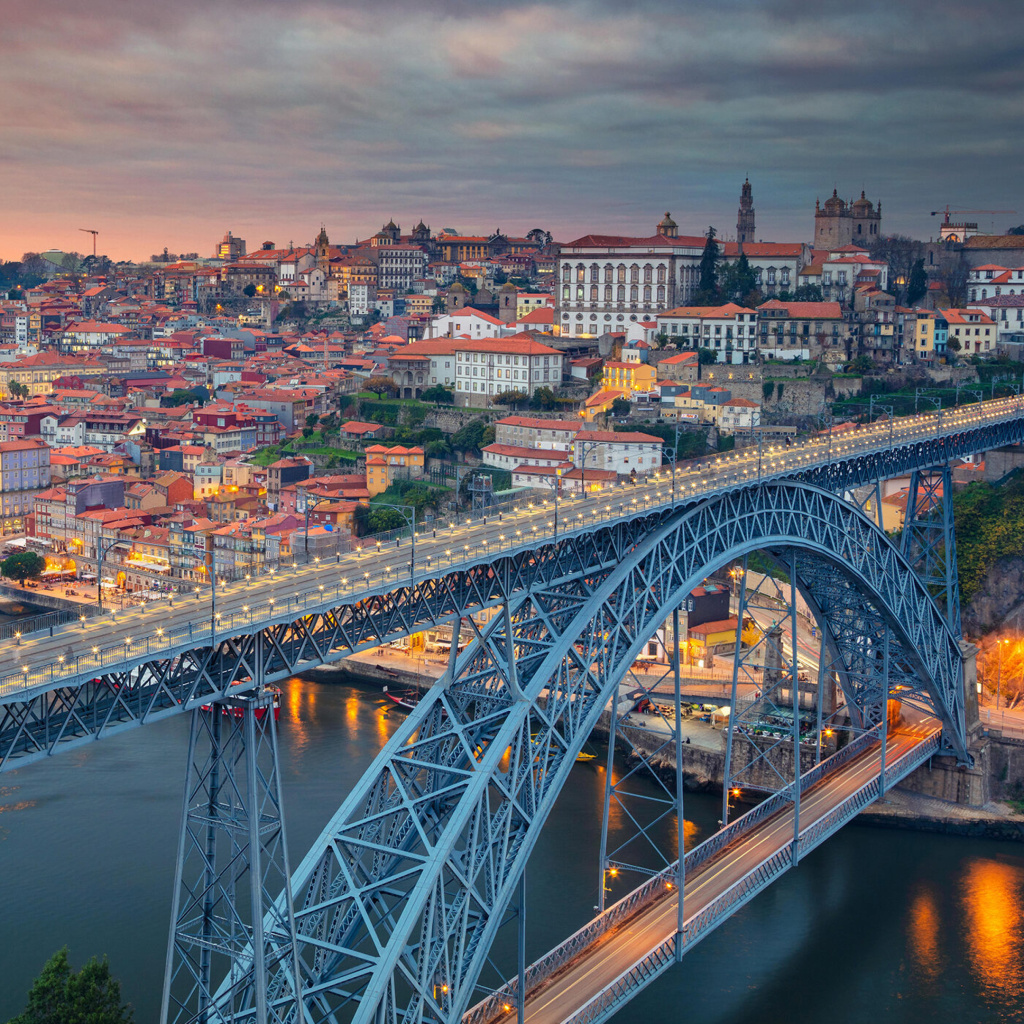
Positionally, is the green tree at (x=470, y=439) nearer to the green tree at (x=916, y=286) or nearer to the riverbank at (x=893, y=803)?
the riverbank at (x=893, y=803)

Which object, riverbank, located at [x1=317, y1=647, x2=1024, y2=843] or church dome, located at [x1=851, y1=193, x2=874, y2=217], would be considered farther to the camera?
church dome, located at [x1=851, y1=193, x2=874, y2=217]

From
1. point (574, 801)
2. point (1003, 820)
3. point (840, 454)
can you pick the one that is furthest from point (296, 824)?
point (1003, 820)

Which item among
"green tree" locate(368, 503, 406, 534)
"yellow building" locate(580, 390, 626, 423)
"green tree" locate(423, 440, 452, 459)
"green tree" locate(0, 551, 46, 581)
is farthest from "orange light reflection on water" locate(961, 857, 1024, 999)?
"green tree" locate(0, 551, 46, 581)

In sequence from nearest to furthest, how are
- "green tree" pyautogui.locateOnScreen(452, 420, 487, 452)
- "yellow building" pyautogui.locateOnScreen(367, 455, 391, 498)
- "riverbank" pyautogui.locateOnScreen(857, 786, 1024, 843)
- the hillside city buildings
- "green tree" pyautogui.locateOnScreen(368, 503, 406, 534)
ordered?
"riverbank" pyautogui.locateOnScreen(857, 786, 1024, 843) < "green tree" pyautogui.locateOnScreen(368, 503, 406, 534) < the hillside city buildings < "yellow building" pyautogui.locateOnScreen(367, 455, 391, 498) < "green tree" pyautogui.locateOnScreen(452, 420, 487, 452)

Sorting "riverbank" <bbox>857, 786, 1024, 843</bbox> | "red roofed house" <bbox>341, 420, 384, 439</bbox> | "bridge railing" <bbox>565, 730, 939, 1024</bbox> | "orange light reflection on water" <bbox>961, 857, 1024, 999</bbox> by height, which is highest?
"red roofed house" <bbox>341, 420, 384, 439</bbox>

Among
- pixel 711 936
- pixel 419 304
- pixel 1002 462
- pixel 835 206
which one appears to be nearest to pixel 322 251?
pixel 419 304

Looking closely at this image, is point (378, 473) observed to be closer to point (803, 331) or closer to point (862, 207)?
point (803, 331)

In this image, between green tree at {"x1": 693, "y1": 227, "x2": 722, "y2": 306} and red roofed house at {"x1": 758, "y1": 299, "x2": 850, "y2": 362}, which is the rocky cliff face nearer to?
red roofed house at {"x1": 758, "y1": 299, "x2": 850, "y2": 362}

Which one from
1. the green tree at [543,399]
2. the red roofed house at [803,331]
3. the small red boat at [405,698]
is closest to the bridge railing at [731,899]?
the small red boat at [405,698]

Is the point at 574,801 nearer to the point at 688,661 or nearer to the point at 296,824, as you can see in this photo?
the point at 296,824
